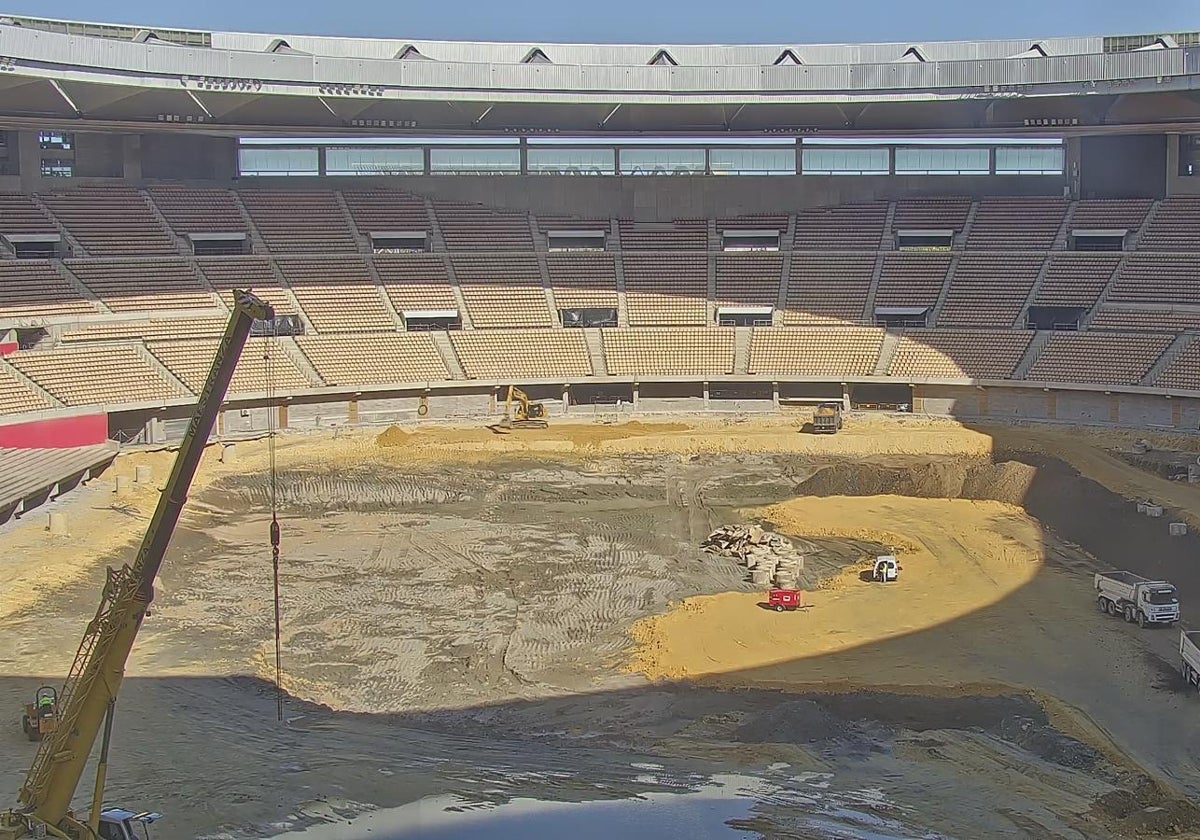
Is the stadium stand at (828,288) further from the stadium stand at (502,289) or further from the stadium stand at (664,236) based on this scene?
the stadium stand at (502,289)

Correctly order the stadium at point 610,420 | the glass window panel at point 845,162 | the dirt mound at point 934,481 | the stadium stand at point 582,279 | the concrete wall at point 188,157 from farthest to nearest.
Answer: the glass window panel at point 845,162 → the concrete wall at point 188,157 → the stadium stand at point 582,279 → the dirt mound at point 934,481 → the stadium at point 610,420

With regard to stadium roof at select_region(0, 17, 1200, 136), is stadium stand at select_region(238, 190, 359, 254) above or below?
below

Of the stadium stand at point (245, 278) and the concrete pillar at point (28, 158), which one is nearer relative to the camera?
the stadium stand at point (245, 278)

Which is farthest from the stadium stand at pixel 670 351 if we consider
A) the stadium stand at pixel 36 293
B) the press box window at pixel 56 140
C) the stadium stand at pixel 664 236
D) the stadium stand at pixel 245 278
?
the press box window at pixel 56 140

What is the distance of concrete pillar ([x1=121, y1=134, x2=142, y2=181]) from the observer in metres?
55.5

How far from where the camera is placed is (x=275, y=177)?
59.4 m

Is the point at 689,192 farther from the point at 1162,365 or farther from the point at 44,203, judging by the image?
the point at 44,203

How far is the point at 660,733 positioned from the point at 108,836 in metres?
9.50

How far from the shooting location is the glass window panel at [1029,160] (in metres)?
59.3

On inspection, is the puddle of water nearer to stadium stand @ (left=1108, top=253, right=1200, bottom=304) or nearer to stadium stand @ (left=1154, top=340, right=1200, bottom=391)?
stadium stand @ (left=1154, top=340, right=1200, bottom=391)

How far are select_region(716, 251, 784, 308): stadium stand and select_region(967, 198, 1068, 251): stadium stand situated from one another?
856 cm

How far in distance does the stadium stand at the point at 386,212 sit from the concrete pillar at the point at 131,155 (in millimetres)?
8828

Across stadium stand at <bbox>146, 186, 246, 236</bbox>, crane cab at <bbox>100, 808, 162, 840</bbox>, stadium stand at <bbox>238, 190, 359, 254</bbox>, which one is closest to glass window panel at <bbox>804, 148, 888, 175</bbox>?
stadium stand at <bbox>238, 190, 359, 254</bbox>

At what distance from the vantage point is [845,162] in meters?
60.5
